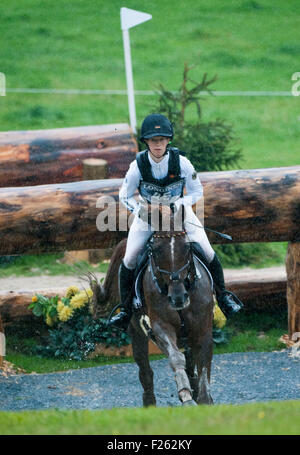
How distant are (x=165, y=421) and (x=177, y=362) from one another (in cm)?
110

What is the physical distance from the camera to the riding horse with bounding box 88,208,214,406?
544cm

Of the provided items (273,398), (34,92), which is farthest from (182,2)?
(273,398)

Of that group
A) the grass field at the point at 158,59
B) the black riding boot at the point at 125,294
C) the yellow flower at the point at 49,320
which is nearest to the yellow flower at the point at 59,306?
the yellow flower at the point at 49,320

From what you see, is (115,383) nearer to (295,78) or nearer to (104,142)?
(104,142)

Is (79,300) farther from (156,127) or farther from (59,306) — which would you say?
(156,127)

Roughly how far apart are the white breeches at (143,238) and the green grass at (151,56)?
1240 cm

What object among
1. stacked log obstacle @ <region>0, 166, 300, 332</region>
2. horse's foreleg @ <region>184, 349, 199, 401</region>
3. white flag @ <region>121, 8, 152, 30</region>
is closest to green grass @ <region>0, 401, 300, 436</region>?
horse's foreleg @ <region>184, 349, 199, 401</region>

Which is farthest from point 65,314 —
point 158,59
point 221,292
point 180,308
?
point 158,59

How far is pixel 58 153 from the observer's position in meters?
11.7

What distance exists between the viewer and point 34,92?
783 inches

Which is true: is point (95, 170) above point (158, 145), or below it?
below

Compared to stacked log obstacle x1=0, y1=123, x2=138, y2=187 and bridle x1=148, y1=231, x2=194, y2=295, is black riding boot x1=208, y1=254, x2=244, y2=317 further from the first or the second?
stacked log obstacle x1=0, y1=123, x2=138, y2=187
